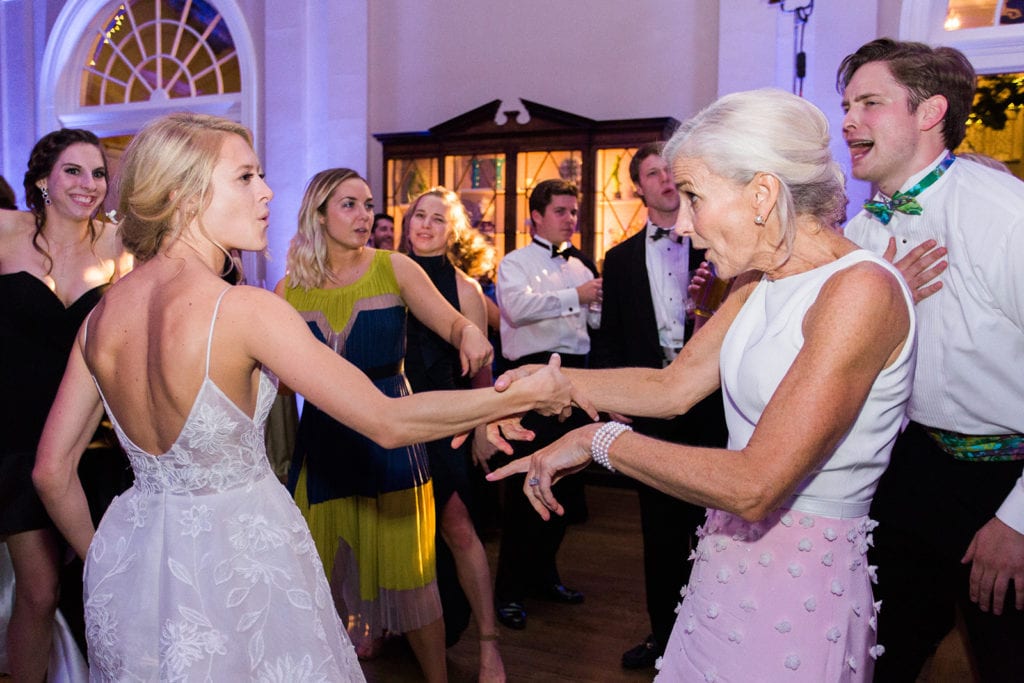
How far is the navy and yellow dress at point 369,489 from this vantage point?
2.70 metres

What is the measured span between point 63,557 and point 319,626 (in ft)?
4.89

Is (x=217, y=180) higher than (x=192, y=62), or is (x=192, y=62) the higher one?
(x=192, y=62)

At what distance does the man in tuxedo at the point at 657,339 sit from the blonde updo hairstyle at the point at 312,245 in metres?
1.21

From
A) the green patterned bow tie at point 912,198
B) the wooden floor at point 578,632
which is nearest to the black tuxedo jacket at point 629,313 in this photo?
the wooden floor at point 578,632

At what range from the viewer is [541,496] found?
5.07 feet

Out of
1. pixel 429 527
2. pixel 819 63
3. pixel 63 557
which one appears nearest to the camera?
pixel 63 557

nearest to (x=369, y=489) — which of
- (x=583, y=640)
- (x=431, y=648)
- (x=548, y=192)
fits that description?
(x=431, y=648)

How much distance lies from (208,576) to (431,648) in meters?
1.38

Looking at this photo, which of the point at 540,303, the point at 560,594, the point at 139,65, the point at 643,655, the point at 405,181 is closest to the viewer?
the point at 643,655

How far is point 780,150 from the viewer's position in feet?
4.57

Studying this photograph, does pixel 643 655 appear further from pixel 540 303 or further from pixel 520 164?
pixel 520 164

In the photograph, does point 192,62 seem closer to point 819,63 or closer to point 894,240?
point 819,63

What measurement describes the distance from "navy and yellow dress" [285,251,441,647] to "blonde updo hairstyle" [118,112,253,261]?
3.82ft

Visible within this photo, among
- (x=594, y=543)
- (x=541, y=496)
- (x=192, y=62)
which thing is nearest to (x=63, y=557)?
(x=541, y=496)
